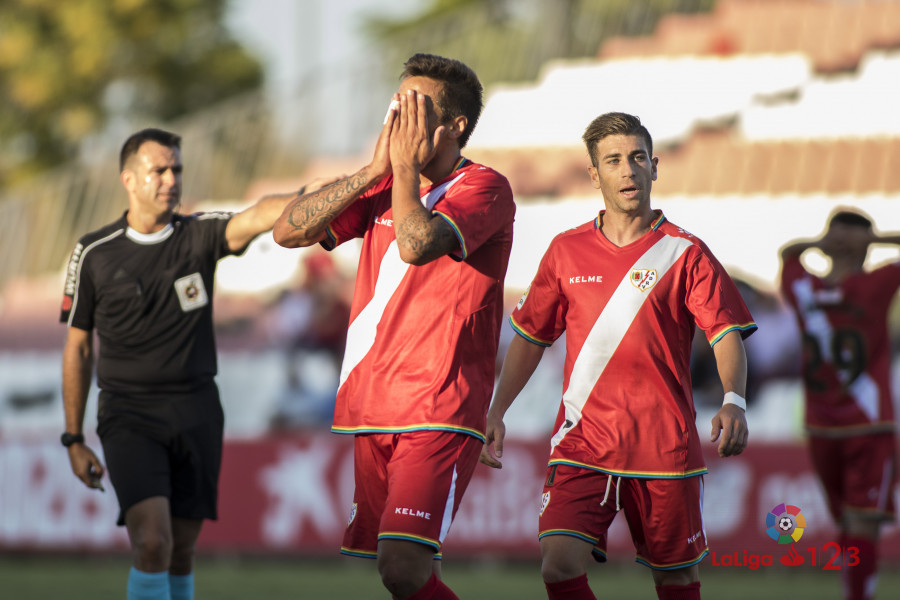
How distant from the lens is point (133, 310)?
625 centimetres

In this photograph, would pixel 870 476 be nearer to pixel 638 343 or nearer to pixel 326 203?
pixel 638 343

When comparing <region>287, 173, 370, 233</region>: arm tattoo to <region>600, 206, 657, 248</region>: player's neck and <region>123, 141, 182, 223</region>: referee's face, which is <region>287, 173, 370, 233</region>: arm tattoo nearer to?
<region>600, 206, 657, 248</region>: player's neck

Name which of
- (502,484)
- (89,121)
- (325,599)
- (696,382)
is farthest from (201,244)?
(89,121)

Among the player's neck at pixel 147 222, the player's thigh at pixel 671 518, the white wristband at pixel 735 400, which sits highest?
the player's neck at pixel 147 222

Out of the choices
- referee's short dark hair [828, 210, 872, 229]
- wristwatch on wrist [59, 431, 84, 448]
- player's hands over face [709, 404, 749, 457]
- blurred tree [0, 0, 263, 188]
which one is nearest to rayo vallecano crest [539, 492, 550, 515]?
player's hands over face [709, 404, 749, 457]

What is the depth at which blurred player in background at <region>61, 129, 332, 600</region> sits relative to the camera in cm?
616

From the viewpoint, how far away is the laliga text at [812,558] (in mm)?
7742

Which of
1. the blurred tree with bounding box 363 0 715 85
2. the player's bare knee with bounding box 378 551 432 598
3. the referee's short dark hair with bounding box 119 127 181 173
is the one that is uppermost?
the blurred tree with bounding box 363 0 715 85

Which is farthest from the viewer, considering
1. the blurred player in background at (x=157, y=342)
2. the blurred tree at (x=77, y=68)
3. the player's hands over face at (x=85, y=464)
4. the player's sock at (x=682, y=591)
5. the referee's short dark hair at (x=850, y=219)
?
the blurred tree at (x=77, y=68)

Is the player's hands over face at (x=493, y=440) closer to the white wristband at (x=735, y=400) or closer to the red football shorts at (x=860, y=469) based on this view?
the white wristband at (x=735, y=400)

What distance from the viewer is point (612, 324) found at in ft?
16.7

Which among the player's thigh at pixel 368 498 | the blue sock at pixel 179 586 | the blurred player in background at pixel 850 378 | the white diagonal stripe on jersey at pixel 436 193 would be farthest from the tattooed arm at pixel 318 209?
the blurred player in background at pixel 850 378

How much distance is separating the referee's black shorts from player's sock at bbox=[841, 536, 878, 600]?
4.04 meters

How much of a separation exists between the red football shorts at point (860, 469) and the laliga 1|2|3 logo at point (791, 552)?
0.32 meters
